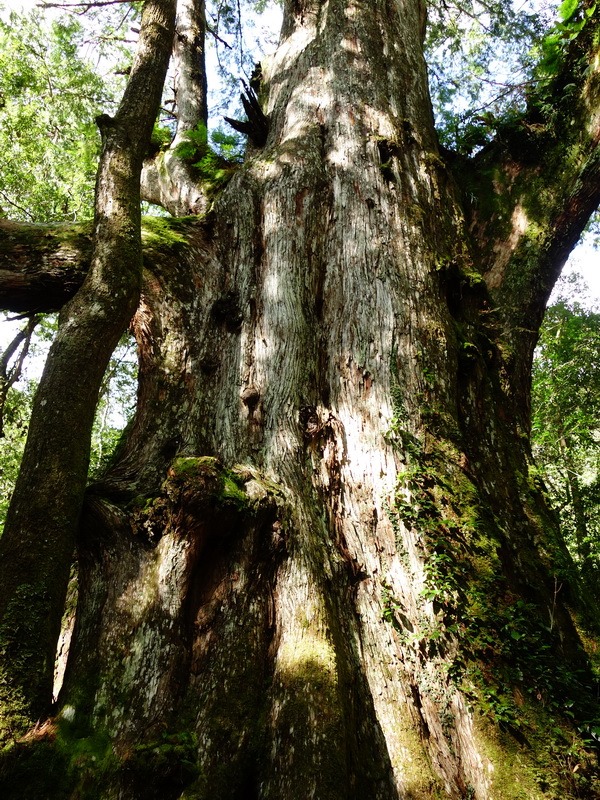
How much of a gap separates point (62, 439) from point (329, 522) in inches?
58.9

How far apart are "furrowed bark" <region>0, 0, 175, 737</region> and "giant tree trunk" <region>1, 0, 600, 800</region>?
1.13 feet

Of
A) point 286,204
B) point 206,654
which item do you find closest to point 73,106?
point 286,204

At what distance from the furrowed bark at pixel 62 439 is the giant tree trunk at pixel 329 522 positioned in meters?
0.35

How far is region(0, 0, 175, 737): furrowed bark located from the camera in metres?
2.28

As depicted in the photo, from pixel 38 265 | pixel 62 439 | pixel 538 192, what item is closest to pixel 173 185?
pixel 38 265

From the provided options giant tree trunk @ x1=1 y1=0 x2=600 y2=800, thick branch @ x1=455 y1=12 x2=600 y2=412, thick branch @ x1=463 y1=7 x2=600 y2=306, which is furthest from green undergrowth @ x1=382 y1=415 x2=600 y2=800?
thick branch @ x1=463 y1=7 x2=600 y2=306

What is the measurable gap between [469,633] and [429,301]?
2210 mm

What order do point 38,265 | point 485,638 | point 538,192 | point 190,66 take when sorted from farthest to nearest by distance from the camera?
point 190,66, point 538,192, point 38,265, point 485,638

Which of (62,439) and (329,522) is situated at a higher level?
(62,439)

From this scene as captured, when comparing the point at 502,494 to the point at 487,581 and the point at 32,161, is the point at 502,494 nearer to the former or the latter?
the point at 487,581

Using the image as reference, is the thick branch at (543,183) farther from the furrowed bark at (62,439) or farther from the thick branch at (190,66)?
the thick branch at (190,66)

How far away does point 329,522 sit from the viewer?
3268 mm

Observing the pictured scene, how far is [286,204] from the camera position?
4.58 metres

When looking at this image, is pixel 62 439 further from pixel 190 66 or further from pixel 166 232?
pixel 190 66
